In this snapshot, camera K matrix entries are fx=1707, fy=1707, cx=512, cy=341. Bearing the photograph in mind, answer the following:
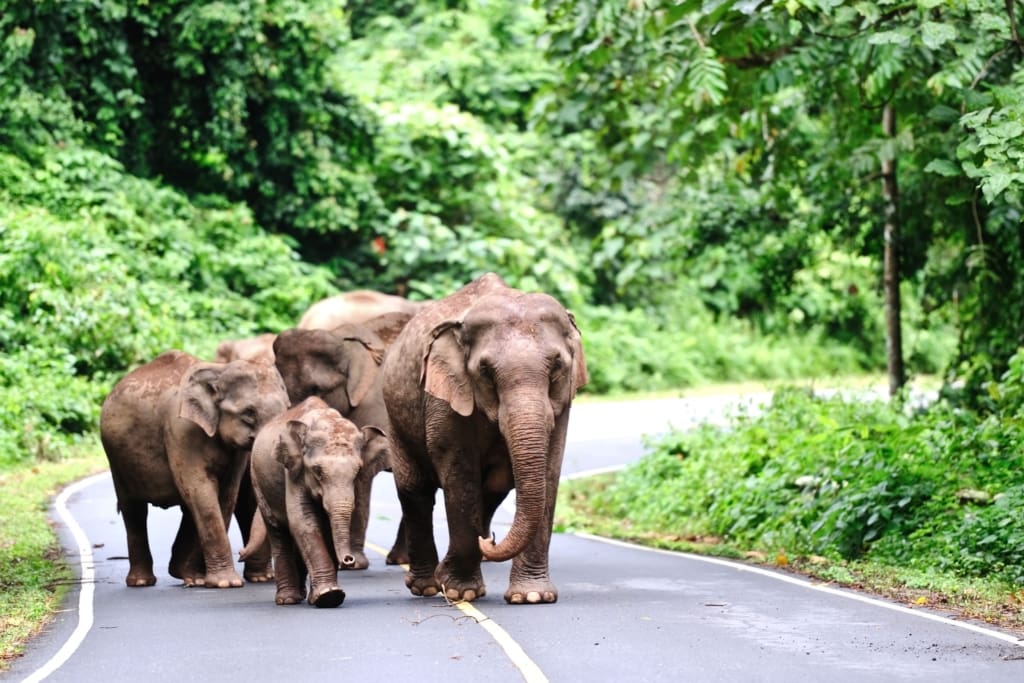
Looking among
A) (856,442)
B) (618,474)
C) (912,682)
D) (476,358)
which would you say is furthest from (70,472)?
(912,682)

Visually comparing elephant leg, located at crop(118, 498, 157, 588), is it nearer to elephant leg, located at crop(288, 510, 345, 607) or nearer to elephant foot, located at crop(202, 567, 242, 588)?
elephant foot, located at crop(202, 567, 242, 588)

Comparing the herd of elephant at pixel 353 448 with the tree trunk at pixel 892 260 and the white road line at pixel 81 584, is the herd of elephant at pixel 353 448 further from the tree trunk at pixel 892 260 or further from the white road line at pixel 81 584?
the tree trunk at pixel 892 260

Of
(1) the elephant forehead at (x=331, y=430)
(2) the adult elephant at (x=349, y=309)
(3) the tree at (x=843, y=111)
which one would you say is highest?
(3) the tree at (x=843, y=111)

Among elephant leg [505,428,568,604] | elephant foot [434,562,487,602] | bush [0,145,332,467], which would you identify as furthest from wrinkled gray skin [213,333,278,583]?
bush [0,145,332,467]

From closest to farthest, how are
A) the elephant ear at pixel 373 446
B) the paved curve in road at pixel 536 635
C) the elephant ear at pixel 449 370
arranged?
the paved curve in road at pixel 536 635, the elephant ear at pixel 449 370, the elephant ear at pixel 373 446

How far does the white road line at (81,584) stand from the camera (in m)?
9.70

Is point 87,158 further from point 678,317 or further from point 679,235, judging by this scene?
point 678,317

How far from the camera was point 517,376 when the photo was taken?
37.1ft

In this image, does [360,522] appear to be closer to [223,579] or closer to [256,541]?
[256,541]

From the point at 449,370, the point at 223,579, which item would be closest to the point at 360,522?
the point at 223,579

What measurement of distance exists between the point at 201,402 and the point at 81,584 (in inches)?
68.7

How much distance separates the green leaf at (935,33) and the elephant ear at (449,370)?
172 inches

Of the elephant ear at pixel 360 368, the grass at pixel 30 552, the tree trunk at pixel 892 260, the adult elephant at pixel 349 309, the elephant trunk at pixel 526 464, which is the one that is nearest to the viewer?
the elephant trunk at pixel 526 464

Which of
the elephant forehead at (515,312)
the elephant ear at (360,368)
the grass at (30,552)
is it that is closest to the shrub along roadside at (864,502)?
the elephant forehead at (515,312)
